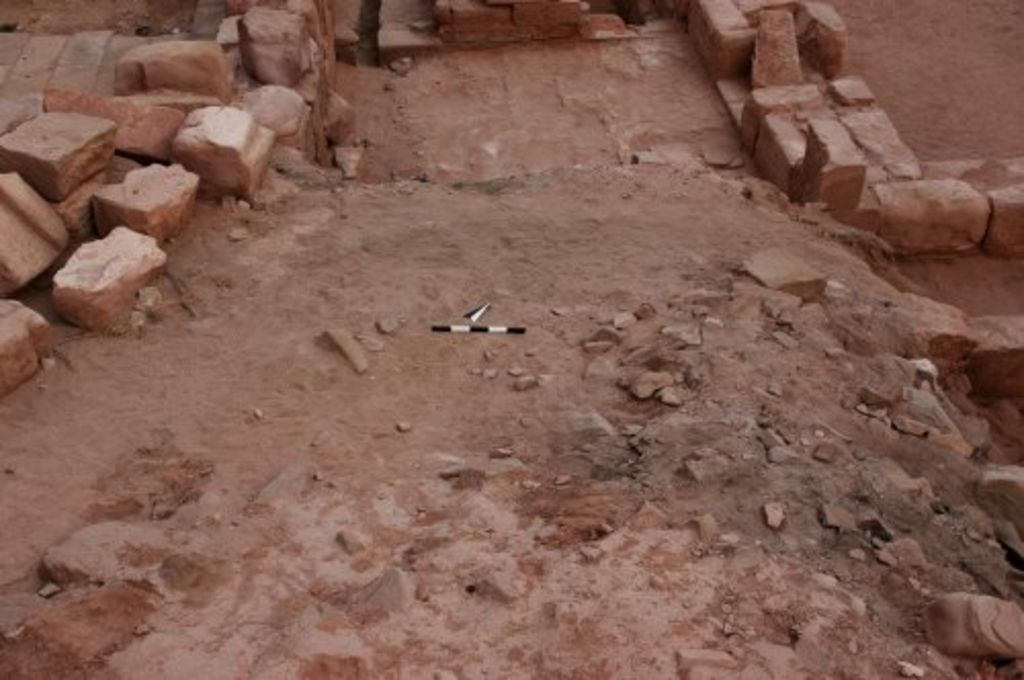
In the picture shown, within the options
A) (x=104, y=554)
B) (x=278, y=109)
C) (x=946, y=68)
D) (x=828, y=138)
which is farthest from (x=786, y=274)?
(x=946, y=68)

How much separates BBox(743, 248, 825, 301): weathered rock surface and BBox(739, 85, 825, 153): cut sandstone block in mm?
2542

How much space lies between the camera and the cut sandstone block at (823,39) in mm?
8281

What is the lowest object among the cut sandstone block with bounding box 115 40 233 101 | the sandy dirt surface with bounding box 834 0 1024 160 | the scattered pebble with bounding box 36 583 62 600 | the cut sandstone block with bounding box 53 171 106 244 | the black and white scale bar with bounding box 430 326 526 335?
the sandy dirt surface with bounding box 834 0 1024 160

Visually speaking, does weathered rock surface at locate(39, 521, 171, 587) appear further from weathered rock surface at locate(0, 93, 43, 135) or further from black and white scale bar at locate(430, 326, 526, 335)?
weathered rock surface at locate(0, 93, 43, 135)

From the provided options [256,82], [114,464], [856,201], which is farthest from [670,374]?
[256,82]

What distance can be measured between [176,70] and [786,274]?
3.71 metres

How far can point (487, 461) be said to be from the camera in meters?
3.90

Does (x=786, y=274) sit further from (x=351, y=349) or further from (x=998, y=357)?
(x=351, y=349)

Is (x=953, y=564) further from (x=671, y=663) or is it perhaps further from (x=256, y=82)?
(x=256, y=82)

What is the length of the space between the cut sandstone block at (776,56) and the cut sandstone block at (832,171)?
131 cm

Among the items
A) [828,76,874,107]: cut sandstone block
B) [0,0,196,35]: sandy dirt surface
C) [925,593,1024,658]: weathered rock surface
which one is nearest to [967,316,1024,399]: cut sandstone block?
[828,76,874,107]: cut sandstone block

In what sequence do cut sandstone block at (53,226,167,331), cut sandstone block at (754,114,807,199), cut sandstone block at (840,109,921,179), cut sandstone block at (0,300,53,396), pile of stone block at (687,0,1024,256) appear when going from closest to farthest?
cut sandstone block at (0,300,53,396)
cut sandstone block at (53,226,167,331)
pile of stone block at (687,0,1024,256)
cut sandstone block at (754,114,807,199)
cut sandstone block at (840,109,921,179)

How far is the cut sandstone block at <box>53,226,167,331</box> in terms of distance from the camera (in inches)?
181

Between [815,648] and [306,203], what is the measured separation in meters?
3.85
